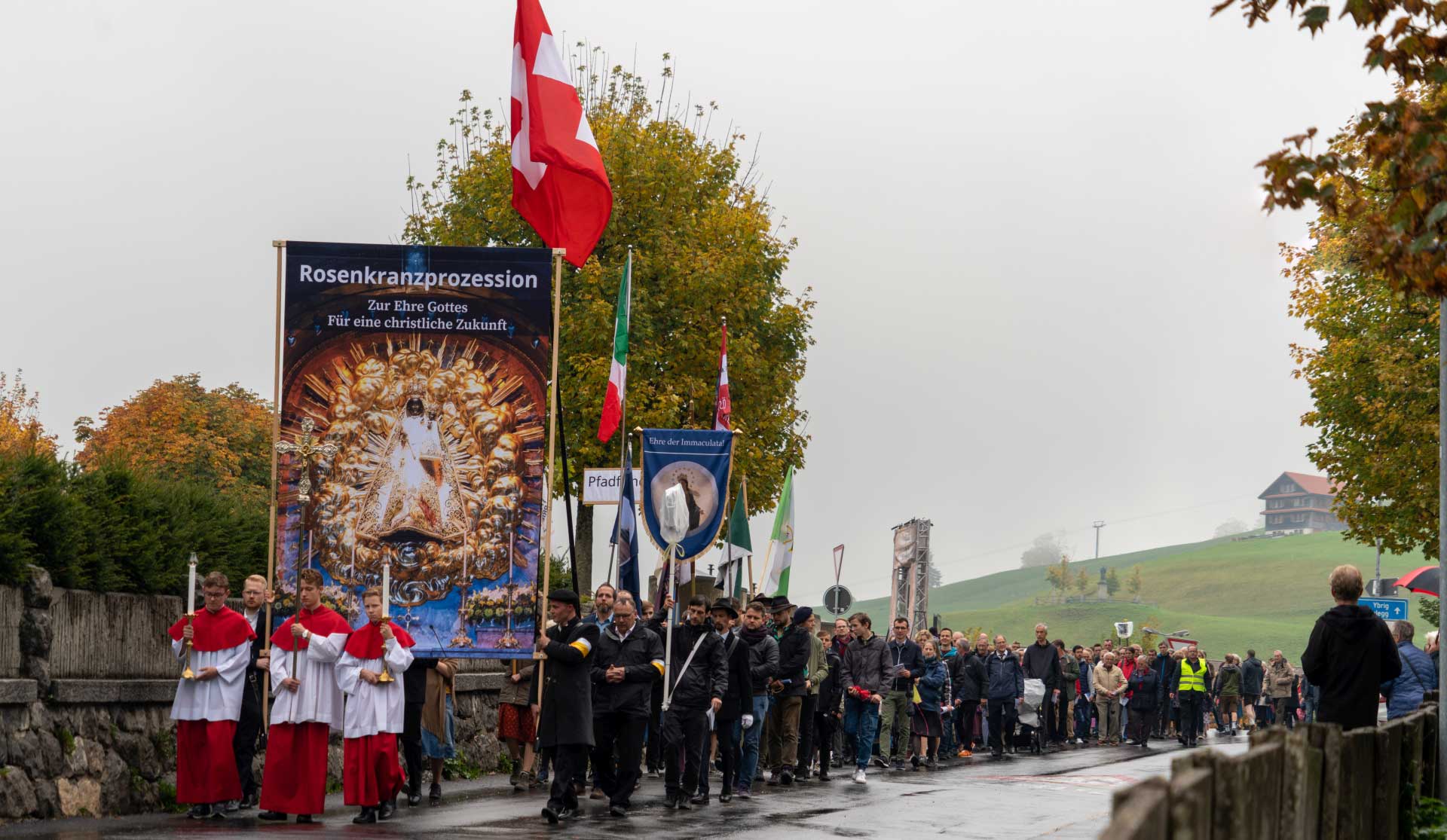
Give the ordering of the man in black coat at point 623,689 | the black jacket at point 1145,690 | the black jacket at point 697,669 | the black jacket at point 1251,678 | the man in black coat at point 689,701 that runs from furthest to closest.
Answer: the black jacket at point 1251,678 < the black jacket at point 1145,690 < the black jacket at point 697,669 < the man in black coat at point 689,701 < the man in black coat at point 623,689

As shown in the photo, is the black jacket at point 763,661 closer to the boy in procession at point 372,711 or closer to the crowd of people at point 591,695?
the crowd of people at point 591,695

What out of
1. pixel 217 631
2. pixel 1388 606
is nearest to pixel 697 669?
pixel 217 631

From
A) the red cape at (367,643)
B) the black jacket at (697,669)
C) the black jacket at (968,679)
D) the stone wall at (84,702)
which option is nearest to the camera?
the stone wall at (84,702)

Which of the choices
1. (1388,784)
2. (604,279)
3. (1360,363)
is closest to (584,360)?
(604,279)

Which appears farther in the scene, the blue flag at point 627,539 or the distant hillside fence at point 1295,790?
the blue flag at point 627,539

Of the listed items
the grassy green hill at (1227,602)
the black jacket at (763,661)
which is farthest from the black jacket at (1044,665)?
the grassy green hill at (1227,602)

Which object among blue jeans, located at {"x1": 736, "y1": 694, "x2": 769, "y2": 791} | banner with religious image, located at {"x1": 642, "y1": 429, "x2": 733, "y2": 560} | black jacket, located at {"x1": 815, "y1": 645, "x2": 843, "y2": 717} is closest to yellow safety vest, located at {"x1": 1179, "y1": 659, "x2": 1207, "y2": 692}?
black jacket, located at {"x1": 815, "y1": 645, "x2": 843, "y2": 717}

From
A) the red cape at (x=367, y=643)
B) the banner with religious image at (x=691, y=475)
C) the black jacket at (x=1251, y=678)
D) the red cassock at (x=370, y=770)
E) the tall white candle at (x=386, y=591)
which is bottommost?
the black jacket at (x=1251, y=678)

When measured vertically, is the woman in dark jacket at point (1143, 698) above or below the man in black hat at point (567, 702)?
below

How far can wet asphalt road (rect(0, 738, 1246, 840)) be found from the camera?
43.1 feet

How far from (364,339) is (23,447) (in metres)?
2.89

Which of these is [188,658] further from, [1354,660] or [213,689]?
[1354,660]

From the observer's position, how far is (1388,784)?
9.68m

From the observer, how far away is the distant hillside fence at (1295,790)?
467 centimetres
